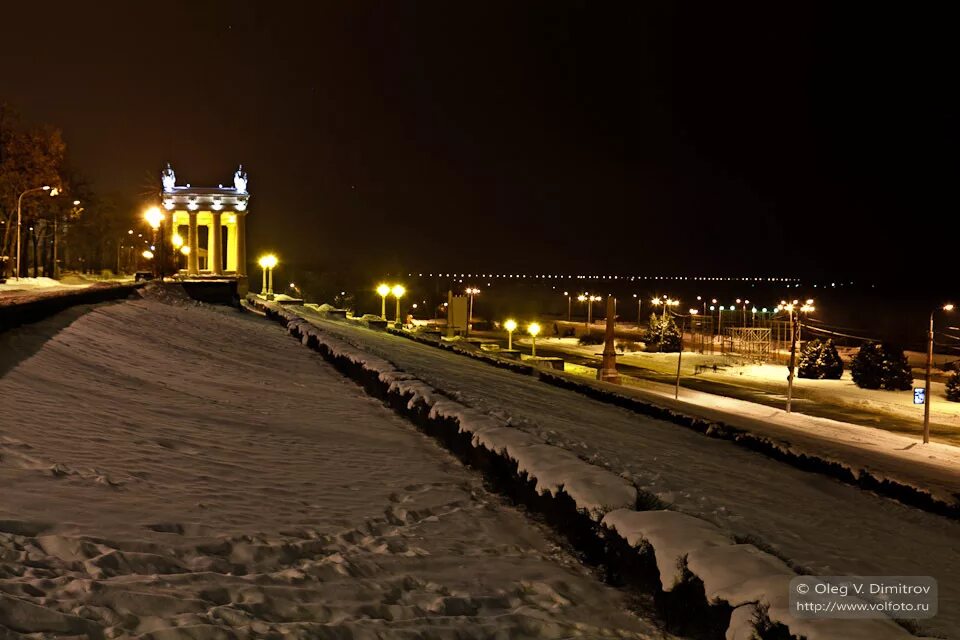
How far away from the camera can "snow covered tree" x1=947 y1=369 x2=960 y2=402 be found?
40250mm

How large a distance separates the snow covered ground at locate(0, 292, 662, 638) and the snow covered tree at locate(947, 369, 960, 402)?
127ft

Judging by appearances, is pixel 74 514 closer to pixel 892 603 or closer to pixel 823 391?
pixel 892 603

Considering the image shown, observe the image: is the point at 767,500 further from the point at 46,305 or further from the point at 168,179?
the point at 168,179

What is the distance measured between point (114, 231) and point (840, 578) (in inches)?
3498

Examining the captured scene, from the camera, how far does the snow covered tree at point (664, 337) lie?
69.1 m

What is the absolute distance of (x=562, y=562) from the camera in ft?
19.0

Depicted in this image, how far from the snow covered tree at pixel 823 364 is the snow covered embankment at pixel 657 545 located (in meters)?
47.0

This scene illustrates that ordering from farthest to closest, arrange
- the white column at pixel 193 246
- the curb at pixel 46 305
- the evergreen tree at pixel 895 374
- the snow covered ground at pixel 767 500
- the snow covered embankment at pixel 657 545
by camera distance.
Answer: the white column at pixel 193 246, the evergreen tree at pixel 895 374, the curb at pixel 46 305, the snow covered ground at pixel 767 500, the snow covered embankment at pixel 657 545

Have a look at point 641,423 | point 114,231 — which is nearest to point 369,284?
point 114,231

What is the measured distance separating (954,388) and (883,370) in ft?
Result: 18.2

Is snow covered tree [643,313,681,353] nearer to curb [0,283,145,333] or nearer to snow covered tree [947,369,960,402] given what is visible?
snow covered tree [947,369,960,402]

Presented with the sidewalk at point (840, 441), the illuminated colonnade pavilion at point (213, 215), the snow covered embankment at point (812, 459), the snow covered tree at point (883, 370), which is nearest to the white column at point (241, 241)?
the illuminated colonnade pavilion at point (213, 215)

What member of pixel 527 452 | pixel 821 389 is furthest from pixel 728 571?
pixel 821 389

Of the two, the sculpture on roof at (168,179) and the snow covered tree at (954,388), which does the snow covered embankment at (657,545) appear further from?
the sculpture on roof at (168,179)
